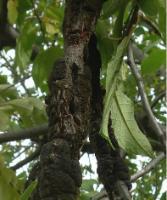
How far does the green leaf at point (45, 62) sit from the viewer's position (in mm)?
1153

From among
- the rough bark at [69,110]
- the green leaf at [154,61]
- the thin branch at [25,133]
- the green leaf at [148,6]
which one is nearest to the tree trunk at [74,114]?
the rough bark at [69,110]

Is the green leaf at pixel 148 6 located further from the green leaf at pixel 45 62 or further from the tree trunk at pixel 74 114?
the green leaf at pixel 45 62

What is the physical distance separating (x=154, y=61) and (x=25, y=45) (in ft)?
1.35

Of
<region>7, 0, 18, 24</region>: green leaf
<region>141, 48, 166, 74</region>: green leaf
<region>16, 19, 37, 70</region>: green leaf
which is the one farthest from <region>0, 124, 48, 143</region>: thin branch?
<region>141, 48, 166, 74</region>: green leaf

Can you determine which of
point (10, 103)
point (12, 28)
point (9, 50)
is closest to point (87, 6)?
point (10, 103)

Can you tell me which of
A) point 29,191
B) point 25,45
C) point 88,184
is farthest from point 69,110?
point 88,184

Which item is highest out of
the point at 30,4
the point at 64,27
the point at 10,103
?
the point at 30,4

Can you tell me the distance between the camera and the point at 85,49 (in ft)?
2.38

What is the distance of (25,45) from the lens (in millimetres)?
1345

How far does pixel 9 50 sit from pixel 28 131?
1362mm

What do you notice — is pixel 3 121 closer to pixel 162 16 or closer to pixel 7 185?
pixel 7 185

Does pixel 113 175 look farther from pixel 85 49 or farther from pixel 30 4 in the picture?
pixel 30 4

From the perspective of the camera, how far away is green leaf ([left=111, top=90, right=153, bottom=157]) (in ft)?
2.50

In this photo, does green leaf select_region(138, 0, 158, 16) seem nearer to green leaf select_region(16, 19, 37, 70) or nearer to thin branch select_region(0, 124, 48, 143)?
green leaf select_region(16, 19, 37, 70)
